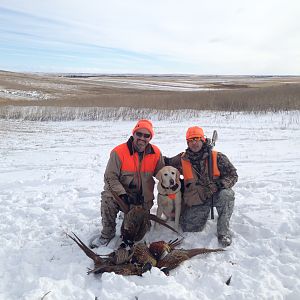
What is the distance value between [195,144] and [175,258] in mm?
1567

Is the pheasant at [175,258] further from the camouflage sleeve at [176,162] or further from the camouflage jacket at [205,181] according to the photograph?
the camouflage sleeve at [176,162]

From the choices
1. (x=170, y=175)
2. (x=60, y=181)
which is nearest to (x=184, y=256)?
(x=170, y=175)

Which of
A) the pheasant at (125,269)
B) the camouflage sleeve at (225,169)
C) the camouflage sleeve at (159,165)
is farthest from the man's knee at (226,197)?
the pheasant at (125,269)

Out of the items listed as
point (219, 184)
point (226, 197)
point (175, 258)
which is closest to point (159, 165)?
point (219, 184)

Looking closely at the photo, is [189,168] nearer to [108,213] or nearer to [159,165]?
[159,165]

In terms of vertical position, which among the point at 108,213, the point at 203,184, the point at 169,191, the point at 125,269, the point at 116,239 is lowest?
the point at 116,239

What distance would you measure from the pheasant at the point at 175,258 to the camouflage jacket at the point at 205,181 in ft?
2.80

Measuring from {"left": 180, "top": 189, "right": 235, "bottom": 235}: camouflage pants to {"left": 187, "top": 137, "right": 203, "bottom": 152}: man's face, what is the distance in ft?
2.20

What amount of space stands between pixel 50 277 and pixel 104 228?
43.3 inches

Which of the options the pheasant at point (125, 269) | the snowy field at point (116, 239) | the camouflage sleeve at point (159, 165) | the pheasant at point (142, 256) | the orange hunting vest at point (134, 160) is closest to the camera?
the snowy field at point (116, 239)

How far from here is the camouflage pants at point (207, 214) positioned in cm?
489

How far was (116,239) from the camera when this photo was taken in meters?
5.12

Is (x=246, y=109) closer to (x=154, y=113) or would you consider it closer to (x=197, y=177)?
(x=154, y=113)

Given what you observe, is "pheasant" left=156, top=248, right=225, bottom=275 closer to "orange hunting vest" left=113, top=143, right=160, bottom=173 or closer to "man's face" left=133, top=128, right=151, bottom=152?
"orange hunting vest" left=113, top=143, right=160, bottom=173
